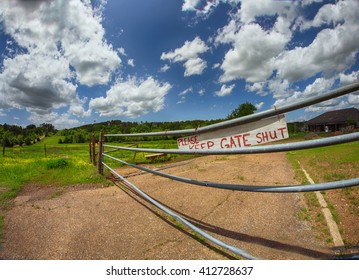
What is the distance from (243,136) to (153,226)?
74.8 inches

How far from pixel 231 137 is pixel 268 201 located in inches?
87.6

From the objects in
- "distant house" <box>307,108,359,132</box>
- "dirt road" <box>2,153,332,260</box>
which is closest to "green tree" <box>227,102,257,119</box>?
"distant house" <box>307,108,359,132</box>

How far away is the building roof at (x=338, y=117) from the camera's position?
53.8 meters

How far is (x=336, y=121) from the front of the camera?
5553 cm

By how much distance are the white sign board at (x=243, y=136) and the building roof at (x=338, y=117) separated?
63.5 metres

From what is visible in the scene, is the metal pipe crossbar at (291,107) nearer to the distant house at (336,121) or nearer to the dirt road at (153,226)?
the dirt road at (153,226)

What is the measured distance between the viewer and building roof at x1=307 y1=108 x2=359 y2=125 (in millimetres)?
53812

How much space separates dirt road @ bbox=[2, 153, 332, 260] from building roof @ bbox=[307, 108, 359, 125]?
62271 millimetres

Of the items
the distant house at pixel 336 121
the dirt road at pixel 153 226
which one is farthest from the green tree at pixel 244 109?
the dirt road at pixel 153 226

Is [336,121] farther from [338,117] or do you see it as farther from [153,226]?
[153,226]

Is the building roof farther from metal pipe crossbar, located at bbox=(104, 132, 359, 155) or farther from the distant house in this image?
metal pipe crossbar, located at bbox=(104, 132, 359, 155)

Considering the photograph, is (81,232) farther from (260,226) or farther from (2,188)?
(2,188)

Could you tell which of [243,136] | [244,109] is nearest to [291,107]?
[243,136]
